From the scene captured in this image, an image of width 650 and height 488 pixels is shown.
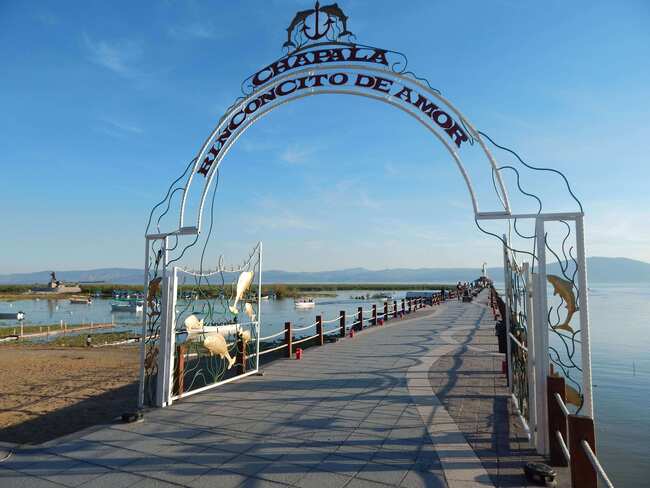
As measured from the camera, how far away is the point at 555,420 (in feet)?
13.9

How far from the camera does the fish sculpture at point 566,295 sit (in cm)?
458

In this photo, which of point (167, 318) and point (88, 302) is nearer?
point (167, 318)

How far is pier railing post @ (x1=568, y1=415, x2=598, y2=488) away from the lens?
3219 millimetres

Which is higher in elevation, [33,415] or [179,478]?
[179,478]

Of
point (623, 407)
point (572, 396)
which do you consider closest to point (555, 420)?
point (572, 396)

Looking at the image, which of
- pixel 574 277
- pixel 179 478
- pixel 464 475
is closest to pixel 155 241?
pixel 179 478

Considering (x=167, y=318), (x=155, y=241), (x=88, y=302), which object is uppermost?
(x=155, y=241)

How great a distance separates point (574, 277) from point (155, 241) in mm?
5732

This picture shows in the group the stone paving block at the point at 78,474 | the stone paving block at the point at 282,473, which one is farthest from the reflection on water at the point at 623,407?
the stone paving block at the point at 78,474

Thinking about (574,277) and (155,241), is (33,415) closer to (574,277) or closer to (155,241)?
(155,241)

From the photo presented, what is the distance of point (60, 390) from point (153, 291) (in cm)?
800

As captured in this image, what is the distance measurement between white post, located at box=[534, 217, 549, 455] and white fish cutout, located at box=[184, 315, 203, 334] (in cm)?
486

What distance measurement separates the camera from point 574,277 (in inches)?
183

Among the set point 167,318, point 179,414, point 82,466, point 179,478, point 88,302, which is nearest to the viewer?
point 179,478
